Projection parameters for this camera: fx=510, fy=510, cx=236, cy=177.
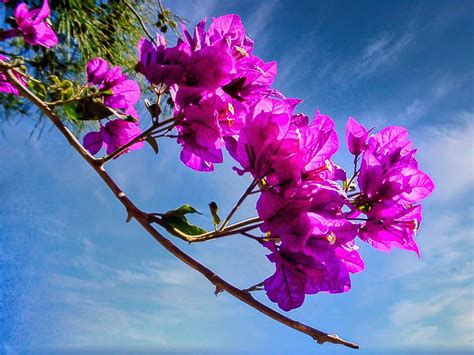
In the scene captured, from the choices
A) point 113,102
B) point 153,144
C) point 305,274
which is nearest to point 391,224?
point 305,274

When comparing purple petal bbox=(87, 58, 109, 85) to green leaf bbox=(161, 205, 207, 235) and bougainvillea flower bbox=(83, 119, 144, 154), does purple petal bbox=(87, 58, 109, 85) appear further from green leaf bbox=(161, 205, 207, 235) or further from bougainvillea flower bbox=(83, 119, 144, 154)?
green leaf bbox=(161, 205, 207, 235)

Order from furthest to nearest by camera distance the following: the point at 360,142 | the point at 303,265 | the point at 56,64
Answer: the point at 56,64 < the point at 360,142 < the point at 303,265

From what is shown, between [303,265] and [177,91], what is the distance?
17 cm

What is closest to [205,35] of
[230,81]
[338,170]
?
[230,81]

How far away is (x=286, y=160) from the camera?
1.22ft

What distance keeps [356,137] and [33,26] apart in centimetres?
48

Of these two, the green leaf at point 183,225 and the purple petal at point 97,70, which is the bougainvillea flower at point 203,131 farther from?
the purple petal at point 97,70

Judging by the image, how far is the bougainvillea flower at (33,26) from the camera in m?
0.70

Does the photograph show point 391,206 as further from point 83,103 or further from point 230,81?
point 83,103

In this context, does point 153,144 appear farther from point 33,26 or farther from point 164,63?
point 33,26

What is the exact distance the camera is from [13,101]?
2.16m

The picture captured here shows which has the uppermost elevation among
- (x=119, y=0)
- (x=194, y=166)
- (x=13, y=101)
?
(x=119, y=0)

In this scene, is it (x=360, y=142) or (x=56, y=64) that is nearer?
(x=360, y=142)

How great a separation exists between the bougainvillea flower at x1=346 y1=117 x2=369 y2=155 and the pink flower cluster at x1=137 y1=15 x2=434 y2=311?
0.03 m
